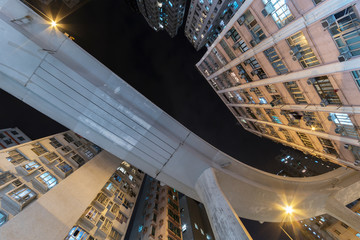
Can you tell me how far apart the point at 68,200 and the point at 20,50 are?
1436cm

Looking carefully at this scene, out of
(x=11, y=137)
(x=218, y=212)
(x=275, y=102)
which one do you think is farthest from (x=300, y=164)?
(x=11, y=137)

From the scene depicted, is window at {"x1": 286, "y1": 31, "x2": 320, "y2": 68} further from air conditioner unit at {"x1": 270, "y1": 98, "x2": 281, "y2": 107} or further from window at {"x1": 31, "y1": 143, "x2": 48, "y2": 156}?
window at {"x1": 31, "y1": 143, "x2": 48, "y2": 156}

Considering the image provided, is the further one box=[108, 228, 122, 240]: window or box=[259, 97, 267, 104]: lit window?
box=[259, 97, 267, 104]: lit window

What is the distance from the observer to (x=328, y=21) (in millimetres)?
8500

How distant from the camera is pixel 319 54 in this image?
991cm

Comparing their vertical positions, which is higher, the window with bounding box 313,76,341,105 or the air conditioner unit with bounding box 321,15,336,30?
the air conditioner unit with bounding box 321,15,336,30

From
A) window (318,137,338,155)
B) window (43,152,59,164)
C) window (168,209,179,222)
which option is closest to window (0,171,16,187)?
window (43,152,59,164)

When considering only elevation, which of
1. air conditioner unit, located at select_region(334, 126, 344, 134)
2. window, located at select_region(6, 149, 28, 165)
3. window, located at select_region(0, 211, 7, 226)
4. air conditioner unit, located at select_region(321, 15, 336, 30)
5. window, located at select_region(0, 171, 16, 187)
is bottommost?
air conditioner unit, located at select_region(334, 126, 344, 134)

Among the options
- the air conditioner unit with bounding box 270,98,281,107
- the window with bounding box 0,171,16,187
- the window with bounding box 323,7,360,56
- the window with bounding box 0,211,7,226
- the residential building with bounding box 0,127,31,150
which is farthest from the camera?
the residential building with bounding box 0,127,31,150

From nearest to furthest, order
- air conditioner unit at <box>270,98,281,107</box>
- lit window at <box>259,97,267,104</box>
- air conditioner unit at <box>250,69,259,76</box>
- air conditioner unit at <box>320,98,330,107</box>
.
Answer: air conditioner unit at <box>320,98,330,107</box>
air conditioner unit at <box>270,98,281,107</box>
air conditioner unit at <box>250,69,259,76</box>
lit window at <box>259,97,267,104</box>

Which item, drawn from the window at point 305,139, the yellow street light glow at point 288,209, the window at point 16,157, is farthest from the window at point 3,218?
the window at point 305,139

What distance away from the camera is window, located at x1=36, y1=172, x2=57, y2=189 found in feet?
47.9

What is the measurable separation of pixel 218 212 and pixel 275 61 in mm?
13975

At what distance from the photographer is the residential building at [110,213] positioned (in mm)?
15102
